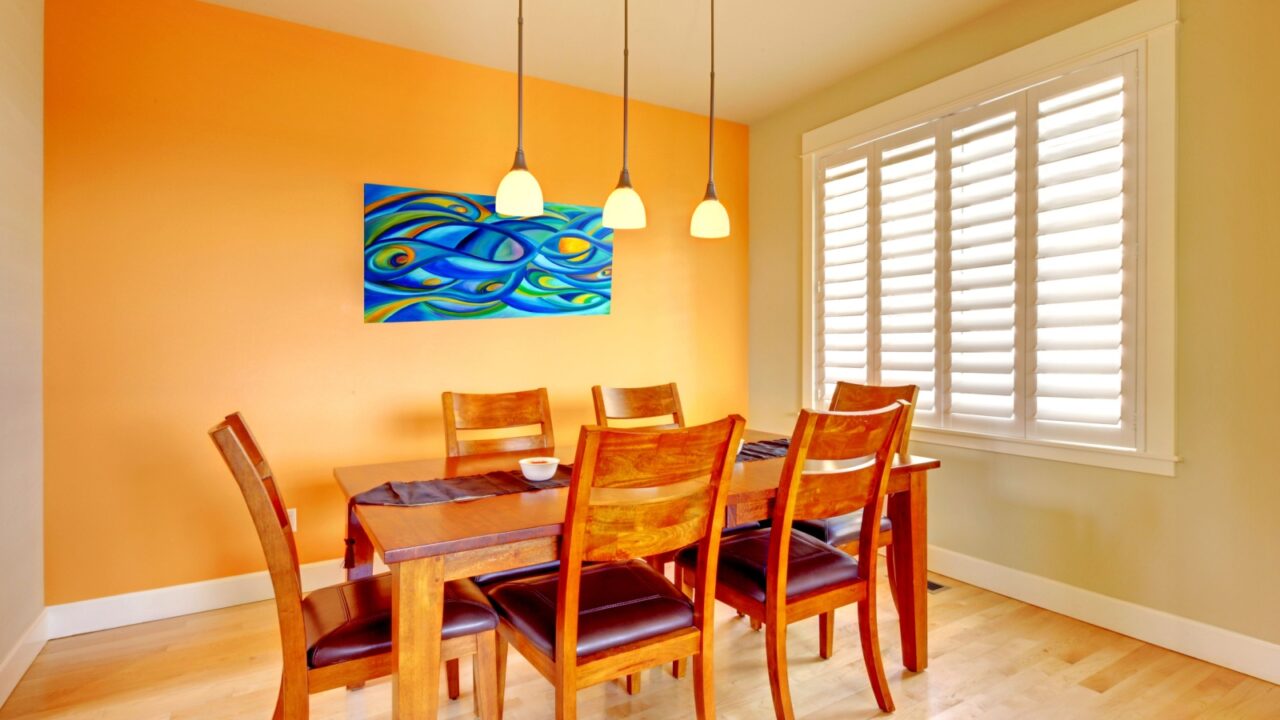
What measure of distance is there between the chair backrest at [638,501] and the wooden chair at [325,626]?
0.93 ft

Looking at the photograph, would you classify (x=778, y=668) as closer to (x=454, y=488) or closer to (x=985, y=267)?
(x=454, y=488)

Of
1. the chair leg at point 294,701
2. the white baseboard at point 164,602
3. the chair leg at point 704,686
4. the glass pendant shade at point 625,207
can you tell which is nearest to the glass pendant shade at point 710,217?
the glass pendant shade at point 625,207

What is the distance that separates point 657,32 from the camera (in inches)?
117

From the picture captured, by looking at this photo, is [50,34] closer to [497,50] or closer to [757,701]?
[497,50]

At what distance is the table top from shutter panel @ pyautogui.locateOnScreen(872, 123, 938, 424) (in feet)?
3.59

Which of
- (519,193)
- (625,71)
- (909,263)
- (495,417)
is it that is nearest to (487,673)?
(495,417)

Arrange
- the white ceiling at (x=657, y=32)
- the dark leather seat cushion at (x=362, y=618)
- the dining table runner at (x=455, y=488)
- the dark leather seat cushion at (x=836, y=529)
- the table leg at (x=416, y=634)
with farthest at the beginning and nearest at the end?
the white ceiling at (x=657, y=32) < the dark leather seat cushion at (x=836, y=529) < the dining table runner at (x=455, y=488) < the dark leather seat cushion at (x=362, y=618) < the table leg at (x=416, y=634)

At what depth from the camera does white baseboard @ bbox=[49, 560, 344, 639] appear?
2.49 meters

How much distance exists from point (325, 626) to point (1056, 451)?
8.85ft

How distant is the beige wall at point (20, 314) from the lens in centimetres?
208

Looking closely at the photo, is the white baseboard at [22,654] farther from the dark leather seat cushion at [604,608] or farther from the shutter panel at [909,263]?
the shutter panel at [909,263]

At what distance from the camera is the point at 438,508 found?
164 cm

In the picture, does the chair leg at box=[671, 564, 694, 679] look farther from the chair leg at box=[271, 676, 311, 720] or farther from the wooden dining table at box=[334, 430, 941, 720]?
the chair leg at box=[271, 676, 311, 720]

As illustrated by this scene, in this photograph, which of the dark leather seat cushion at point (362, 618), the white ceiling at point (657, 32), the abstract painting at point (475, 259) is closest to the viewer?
the dark leather seat cushion at point (362, 618)
